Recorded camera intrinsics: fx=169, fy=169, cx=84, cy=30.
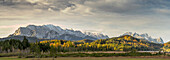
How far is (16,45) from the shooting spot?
19075cm

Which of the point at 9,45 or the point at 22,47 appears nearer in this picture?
the point at 22,47

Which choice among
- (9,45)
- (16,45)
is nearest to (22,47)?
(16,45)

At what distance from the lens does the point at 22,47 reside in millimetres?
185000

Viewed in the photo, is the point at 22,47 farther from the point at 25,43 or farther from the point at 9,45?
the point at 9,45

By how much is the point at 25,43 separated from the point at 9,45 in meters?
19.4

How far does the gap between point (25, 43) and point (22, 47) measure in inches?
436

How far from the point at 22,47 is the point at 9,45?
23.1 m

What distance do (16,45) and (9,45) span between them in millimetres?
12497

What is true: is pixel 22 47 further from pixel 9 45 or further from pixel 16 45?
pixel 9 45

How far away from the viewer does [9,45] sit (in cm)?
19712

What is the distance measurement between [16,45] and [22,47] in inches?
422
